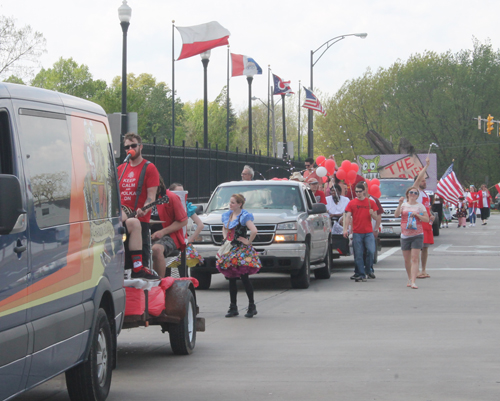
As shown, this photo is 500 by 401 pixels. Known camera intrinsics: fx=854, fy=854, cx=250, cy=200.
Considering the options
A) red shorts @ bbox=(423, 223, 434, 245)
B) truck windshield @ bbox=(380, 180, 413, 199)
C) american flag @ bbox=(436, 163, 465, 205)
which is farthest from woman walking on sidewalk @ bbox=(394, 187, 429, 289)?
american flag @ bbox=(436, 163, 465, 205)

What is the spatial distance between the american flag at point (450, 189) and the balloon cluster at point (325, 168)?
48.7 feet

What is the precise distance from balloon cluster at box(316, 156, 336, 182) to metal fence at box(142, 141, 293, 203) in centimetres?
146

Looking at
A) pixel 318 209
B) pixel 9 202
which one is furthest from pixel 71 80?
pixel 9 202

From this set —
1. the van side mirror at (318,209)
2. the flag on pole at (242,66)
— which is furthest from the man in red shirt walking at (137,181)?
the flag on pole at (242,66)

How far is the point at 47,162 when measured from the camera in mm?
5371

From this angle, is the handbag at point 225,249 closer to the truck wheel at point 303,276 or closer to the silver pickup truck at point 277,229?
the silver pickup truck at point 277,229

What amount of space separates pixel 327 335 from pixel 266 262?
468cm

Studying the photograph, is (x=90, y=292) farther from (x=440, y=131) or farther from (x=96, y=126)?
(x=440, y=131)

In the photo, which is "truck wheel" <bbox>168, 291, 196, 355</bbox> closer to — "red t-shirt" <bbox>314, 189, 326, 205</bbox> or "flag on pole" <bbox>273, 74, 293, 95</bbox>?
"red t-shirt" <bbox>314, 189, 326, 205</bbox>

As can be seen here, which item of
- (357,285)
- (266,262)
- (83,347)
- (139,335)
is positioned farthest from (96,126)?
(357,285)

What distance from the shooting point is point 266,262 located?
14.3m

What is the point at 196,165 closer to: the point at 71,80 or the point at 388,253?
the point at 388,253

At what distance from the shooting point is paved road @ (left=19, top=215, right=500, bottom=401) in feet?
22.3

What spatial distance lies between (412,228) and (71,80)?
87.7 meters
